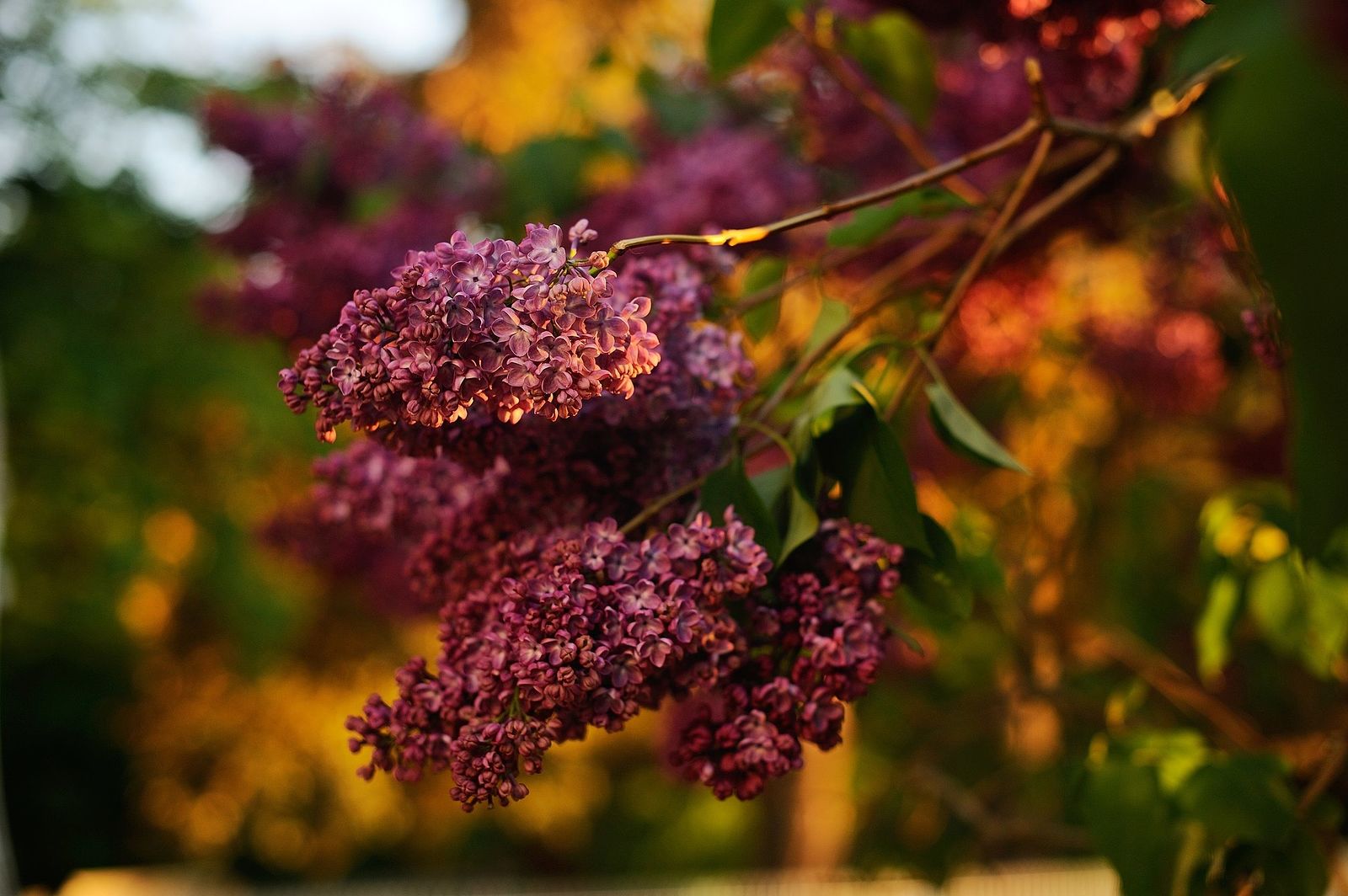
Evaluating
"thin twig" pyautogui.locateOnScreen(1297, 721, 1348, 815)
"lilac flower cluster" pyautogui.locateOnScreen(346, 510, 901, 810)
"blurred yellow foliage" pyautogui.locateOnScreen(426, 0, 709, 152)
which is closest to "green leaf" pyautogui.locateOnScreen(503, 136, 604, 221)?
"lilac flower cluster" pyautogui.locateOnScreen(346, 510, 901, 810)

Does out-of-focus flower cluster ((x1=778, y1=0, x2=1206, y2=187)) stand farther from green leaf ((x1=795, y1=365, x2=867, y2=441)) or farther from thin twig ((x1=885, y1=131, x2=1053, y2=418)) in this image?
green leaf ((x1=795, y1=365, x2=867, y2=441))

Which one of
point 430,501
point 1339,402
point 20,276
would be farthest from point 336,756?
point 1339,402

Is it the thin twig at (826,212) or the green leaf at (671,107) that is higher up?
the green leaf at (671,107)

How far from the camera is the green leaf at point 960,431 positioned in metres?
0.62

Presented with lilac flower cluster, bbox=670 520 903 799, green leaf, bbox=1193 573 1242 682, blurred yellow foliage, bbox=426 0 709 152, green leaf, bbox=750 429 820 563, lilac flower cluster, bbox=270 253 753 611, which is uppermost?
blurred yellow foliage, bbox=426 0 709 152

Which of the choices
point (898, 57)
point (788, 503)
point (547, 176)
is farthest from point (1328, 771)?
point (547, 176)

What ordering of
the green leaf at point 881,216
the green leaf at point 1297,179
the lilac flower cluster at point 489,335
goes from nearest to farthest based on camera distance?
the green leaf at point 1297,179 → the lilac flower cluster at point 489,335 → the green leaf at point 881,216

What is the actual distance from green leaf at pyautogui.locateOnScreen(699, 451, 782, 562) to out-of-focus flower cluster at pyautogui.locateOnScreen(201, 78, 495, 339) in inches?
28.8

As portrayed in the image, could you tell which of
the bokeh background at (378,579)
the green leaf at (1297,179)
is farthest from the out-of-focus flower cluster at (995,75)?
the green leaf at (1297,179)

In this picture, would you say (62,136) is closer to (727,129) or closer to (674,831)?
(727,129)

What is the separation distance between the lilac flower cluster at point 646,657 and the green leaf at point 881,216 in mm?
208

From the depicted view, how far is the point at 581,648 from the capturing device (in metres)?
0.52

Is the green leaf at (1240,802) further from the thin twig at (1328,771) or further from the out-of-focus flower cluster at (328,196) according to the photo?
the out-of-focus flower cluster at (328,196)

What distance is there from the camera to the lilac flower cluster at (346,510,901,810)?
20.8 inches
